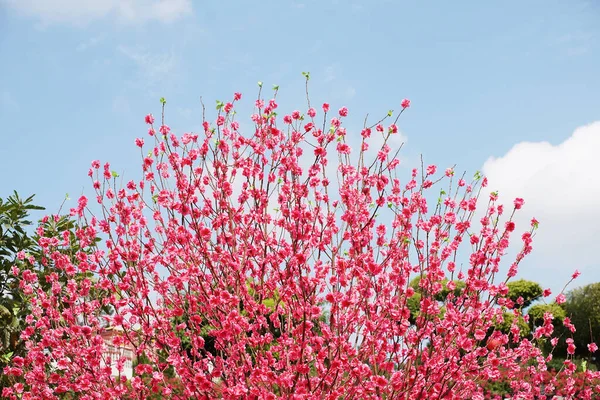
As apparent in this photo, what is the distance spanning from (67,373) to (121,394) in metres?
1.08

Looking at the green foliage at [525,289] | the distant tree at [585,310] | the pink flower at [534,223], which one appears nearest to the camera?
the pink flower at [534,223]

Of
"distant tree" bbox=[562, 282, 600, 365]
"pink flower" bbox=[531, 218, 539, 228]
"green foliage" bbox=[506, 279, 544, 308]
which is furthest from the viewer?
"green foliage" bbox=[506, 279, 544, 308]

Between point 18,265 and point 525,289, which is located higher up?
point 525,289

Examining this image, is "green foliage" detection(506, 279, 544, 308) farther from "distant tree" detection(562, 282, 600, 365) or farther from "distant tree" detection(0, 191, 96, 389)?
"distant tree" detection(0, 191, 96, 389)

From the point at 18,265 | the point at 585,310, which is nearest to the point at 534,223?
the point at 18,265

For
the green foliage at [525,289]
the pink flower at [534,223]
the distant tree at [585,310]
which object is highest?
the green foliage at [525,289]

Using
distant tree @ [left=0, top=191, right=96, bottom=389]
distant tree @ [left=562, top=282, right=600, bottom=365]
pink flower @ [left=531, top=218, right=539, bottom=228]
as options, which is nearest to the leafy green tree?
distant tree @ [left=0, top=191, right=96, bottom=389]

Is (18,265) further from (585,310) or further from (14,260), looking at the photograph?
(585,310)

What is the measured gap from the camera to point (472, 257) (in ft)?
17.9

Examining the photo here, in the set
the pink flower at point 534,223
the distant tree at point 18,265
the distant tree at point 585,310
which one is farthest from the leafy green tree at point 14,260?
the distant tree at point 585,310

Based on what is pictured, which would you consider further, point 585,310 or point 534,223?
point 585,310

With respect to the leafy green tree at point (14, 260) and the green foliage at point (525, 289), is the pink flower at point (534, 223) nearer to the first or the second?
the leafy green tree at point (14, 260)

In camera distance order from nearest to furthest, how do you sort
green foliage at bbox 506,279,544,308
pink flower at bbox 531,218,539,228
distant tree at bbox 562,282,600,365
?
pink flower at bbox 531,218,539,228 < distant tree at bbox 562,282,600,365 < green foliage at bbox 506,279,544,308

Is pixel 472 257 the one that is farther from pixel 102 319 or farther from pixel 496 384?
pixel 496 384
